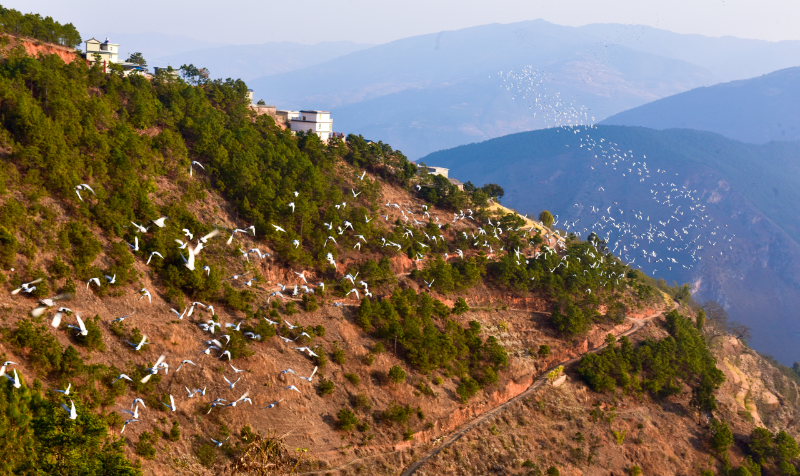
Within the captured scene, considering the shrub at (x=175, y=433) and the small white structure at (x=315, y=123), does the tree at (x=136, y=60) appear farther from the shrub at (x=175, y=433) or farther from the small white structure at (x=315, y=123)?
the shrub at (x=175, y=433)

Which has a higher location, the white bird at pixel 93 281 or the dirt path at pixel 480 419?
the white bird at pixel 93 281

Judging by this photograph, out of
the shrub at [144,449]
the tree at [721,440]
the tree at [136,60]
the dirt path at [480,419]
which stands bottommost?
the tree at [721,440]

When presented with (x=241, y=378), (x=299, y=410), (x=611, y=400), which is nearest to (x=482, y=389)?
(x=611, y=400)

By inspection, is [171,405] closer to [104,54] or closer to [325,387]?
[325,387]

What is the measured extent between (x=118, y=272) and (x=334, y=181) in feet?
104

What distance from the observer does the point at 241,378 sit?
131 feet

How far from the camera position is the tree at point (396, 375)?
152ft

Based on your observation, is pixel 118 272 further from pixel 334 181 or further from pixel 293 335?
pixel 334 181

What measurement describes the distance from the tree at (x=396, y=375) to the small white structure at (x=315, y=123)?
38.0 m

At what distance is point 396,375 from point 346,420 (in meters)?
6.36

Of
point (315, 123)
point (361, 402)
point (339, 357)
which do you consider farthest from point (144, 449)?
point (315, 123)

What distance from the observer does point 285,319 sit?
154ft

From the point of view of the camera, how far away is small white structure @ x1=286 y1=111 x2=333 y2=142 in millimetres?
75812

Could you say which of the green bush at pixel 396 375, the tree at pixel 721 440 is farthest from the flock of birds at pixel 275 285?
the tree at pixel 721 440
